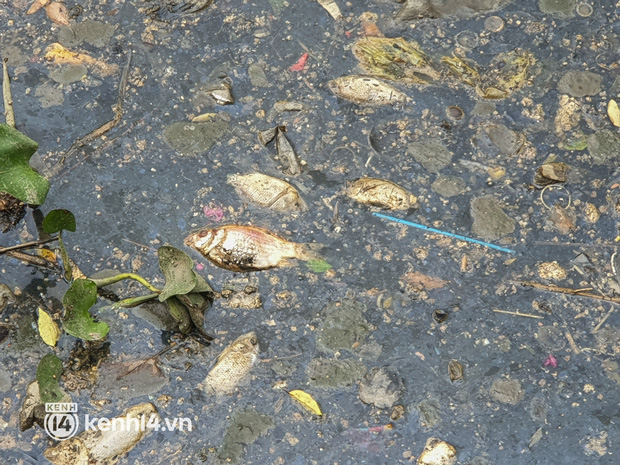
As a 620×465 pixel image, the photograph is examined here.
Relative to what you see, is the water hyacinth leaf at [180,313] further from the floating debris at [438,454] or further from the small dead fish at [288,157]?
the floating debris at [438,454]

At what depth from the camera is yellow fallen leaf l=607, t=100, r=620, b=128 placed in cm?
186

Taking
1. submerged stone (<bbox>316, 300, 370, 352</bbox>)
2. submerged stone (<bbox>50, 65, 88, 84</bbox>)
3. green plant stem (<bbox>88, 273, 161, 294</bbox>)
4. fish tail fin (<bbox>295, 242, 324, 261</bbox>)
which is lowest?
submerged stone (<bbox>316, 300, 370, 352</bbox>)

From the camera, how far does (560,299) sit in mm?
1795

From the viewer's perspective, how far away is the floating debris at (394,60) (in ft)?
6.23

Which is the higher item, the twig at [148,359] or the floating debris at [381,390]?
the twig at [148,359]

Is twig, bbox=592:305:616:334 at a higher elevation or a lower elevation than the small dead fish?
lower

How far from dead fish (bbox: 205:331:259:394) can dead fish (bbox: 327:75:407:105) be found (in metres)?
0.80

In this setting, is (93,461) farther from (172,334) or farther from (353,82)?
(353,82)

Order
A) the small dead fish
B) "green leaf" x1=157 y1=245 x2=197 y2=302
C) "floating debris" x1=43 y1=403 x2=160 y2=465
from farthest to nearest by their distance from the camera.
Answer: the small dead fish, "floating debris" x1=43 y1=403 x2=160 y2=465, "green leaf" x1=157 y1=245 x2=197 y2=302

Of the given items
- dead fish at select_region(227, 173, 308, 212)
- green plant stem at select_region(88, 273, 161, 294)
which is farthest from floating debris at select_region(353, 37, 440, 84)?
green plant stem at select_region(88, 273, 161, 294)

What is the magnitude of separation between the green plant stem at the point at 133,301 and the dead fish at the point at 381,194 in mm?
638

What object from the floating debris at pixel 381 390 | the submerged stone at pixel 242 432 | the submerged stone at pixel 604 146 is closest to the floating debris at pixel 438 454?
the floating debris at pixel 381 390

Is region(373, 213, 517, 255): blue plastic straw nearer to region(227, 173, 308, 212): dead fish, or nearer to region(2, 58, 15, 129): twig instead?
region(227, 173, 308, 212): dead fish

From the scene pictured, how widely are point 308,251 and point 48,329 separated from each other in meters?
0.77
